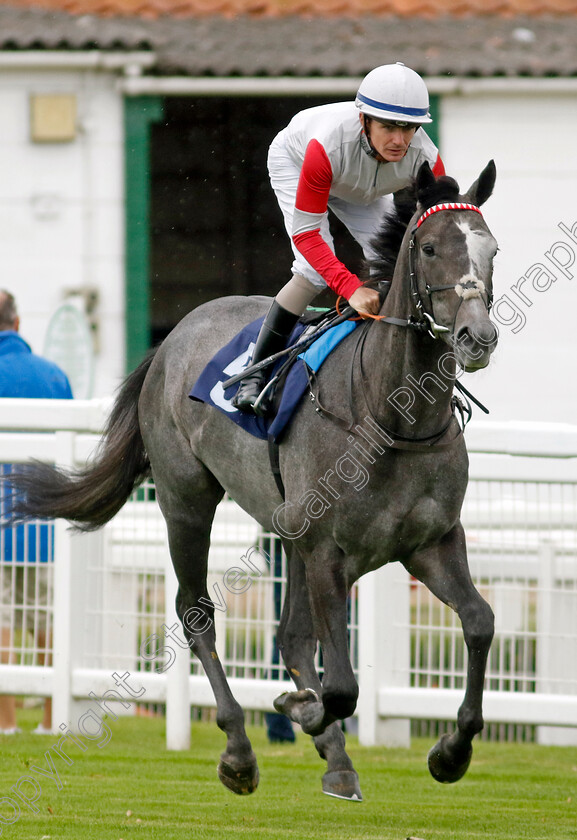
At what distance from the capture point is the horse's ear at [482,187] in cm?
387

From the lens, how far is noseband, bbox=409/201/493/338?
3.57m

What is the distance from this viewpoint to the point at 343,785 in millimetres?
4426

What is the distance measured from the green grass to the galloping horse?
0.29 meters

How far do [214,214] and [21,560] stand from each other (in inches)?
272

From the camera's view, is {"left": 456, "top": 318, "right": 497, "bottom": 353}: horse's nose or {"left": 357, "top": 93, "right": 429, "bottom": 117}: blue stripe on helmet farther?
{"left": 357, "top": 93, "right": 429, "bottom": 117}: blue stripe on helmet

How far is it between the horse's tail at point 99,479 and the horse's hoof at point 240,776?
4.08 feet

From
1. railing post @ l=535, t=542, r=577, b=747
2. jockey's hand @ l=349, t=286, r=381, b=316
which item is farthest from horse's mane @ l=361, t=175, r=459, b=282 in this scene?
railing post @ l=535, t=542, r=577, b=747

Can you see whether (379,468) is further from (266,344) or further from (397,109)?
(397,109)

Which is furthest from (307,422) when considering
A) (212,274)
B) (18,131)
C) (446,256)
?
(212,274)

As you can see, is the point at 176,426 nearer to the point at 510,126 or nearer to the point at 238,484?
the point at 238,484

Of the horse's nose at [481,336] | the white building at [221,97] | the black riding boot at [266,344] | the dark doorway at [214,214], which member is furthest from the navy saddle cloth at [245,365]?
the dark doorway at [214,214]

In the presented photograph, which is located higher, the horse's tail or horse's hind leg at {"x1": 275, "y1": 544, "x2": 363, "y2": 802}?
the horse's tail

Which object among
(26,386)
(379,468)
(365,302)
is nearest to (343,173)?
(365,302)

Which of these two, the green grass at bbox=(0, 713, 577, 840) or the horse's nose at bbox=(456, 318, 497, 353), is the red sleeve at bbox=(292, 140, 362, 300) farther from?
the green grass at bbox=(0, 713, 577, 840)
